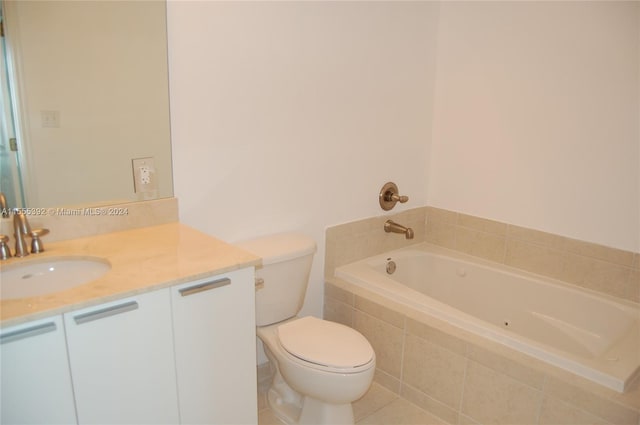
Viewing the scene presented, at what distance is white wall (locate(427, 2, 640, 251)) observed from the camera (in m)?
2.14

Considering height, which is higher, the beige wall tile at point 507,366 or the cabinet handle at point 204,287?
the cabinet handle at point 204,287

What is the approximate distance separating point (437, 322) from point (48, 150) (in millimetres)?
1695

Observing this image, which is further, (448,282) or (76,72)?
(448,282)

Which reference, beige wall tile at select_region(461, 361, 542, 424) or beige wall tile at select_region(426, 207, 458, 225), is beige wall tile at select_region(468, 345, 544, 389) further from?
beige wall tile at select_region(426, 207, 458, 225)

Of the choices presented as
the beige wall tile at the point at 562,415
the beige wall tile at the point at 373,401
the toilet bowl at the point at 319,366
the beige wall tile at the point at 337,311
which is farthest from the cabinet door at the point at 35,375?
the beige wall tile at the point at 562,415

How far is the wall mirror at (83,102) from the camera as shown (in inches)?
58.6

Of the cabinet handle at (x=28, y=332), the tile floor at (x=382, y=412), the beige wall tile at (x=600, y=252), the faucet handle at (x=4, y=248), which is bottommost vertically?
the tile floor at (x=382, y=412)

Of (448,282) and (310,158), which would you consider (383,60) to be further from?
(448,282)

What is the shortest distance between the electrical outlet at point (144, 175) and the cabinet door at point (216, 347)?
60cm

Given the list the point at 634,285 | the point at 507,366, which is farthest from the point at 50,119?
the point at 634,285

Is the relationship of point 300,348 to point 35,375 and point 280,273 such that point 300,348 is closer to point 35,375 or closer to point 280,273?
point 280,273

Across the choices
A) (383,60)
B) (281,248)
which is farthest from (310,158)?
(383,60)

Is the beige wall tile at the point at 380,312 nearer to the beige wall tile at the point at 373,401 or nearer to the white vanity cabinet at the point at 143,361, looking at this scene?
the beige wall tile at the point at 373,401

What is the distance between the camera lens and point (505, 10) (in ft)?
7.99
